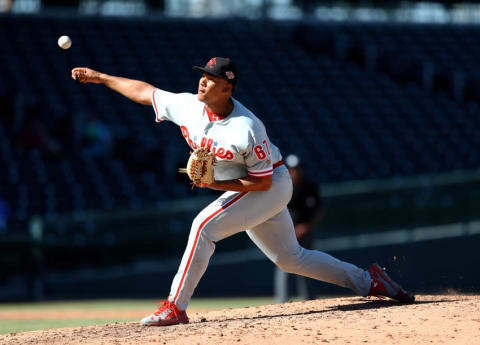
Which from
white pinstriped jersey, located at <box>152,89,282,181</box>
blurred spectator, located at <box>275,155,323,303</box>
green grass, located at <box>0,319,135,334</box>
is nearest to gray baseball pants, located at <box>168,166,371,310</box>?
white pinstriped jersey, located at <box>152,89,282,181</box>

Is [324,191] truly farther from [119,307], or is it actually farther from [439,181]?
[119,307]

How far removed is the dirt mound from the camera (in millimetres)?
4930

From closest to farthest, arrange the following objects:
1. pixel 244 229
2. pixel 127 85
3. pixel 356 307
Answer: pixel 244 229 → pixel 127 85 → pixel 356 307

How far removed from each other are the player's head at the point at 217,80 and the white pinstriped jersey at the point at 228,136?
0.13 m

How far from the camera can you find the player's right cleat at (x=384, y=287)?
609cm

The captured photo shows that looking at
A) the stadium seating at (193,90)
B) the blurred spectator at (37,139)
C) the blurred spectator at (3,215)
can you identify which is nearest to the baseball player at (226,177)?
the blurred spectator at (3,215)

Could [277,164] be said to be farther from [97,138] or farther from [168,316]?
[97,138]

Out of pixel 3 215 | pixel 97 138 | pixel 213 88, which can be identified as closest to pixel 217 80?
pixel 213 88

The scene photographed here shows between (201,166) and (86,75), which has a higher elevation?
(86,75)

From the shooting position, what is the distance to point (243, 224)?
18.0ft

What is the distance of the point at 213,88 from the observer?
531 cm

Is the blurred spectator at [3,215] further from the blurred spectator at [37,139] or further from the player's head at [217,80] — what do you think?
the player's head at [217,80]

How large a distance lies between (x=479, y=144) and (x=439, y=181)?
504cm

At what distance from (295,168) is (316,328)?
3.62 m
